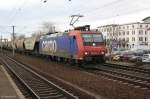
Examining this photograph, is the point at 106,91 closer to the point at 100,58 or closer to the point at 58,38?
the point at 100,58

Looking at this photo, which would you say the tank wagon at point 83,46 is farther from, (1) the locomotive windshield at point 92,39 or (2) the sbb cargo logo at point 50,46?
(2) the sbb cargo logo at point 50,46

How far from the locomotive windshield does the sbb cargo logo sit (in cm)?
910

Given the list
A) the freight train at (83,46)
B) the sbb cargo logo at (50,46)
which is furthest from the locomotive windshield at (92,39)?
the sbb cargo logo at (50,46)

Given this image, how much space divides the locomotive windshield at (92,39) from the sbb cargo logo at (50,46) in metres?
9.10

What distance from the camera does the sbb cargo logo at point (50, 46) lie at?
39.9 m

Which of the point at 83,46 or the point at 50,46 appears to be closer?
the point at 83,46

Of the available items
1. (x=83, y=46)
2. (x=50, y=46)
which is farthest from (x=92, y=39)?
(x=50, y=46)

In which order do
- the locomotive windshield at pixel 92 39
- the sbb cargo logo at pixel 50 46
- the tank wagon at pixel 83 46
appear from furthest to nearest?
the sbb cargo logo at pixel 50 46 → the locomotive windshield at pixel 92 39 → the tank wagon at pixel 83 46

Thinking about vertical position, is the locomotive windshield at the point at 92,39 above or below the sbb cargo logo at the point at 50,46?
above

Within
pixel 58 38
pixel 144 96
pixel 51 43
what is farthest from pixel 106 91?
pixel 51 43

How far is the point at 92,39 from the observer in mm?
30438

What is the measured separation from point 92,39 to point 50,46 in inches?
508

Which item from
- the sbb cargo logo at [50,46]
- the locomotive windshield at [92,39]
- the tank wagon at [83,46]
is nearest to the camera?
the tank wagon at [83,46]

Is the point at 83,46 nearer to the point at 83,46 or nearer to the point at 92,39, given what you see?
the point at 83,46
